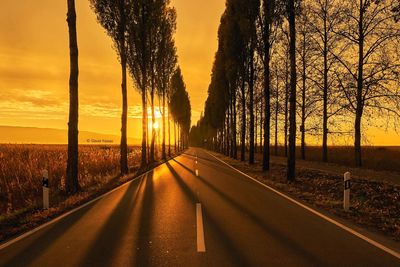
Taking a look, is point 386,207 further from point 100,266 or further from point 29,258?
point 29,258

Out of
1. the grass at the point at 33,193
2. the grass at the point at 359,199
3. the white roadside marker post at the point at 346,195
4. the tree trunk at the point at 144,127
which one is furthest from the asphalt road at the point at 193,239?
the tree trunk at the point at 144,127

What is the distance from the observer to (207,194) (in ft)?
38.7

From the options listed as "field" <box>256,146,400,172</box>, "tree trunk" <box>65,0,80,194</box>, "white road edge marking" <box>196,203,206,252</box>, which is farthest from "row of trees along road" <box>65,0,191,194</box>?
"field" <box>256,146,400,172</box>

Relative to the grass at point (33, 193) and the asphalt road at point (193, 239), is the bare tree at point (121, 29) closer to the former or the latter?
the grass at point (33, 193)

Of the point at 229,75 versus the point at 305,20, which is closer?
the point at 305,20

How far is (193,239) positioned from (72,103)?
8.42 meters

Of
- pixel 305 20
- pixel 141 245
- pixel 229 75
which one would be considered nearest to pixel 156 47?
pixel 229 75

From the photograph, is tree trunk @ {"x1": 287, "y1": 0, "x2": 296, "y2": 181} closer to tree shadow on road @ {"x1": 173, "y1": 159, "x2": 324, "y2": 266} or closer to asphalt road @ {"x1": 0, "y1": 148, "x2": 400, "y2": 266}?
asphalt road @ {"x1": 0, "y1": 148, "x2": 400, "y2": 266}

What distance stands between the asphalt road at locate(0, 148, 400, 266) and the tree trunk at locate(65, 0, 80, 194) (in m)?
3.01

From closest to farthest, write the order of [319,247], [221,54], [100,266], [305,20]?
[100,266] < [319,247] < [305,20] < [221,54]

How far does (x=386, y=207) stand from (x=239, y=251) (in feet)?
21.2

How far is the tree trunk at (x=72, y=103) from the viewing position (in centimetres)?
1251

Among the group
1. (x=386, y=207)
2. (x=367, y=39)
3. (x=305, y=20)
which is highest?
(x=305, y=20)

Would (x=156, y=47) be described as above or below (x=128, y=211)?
above
